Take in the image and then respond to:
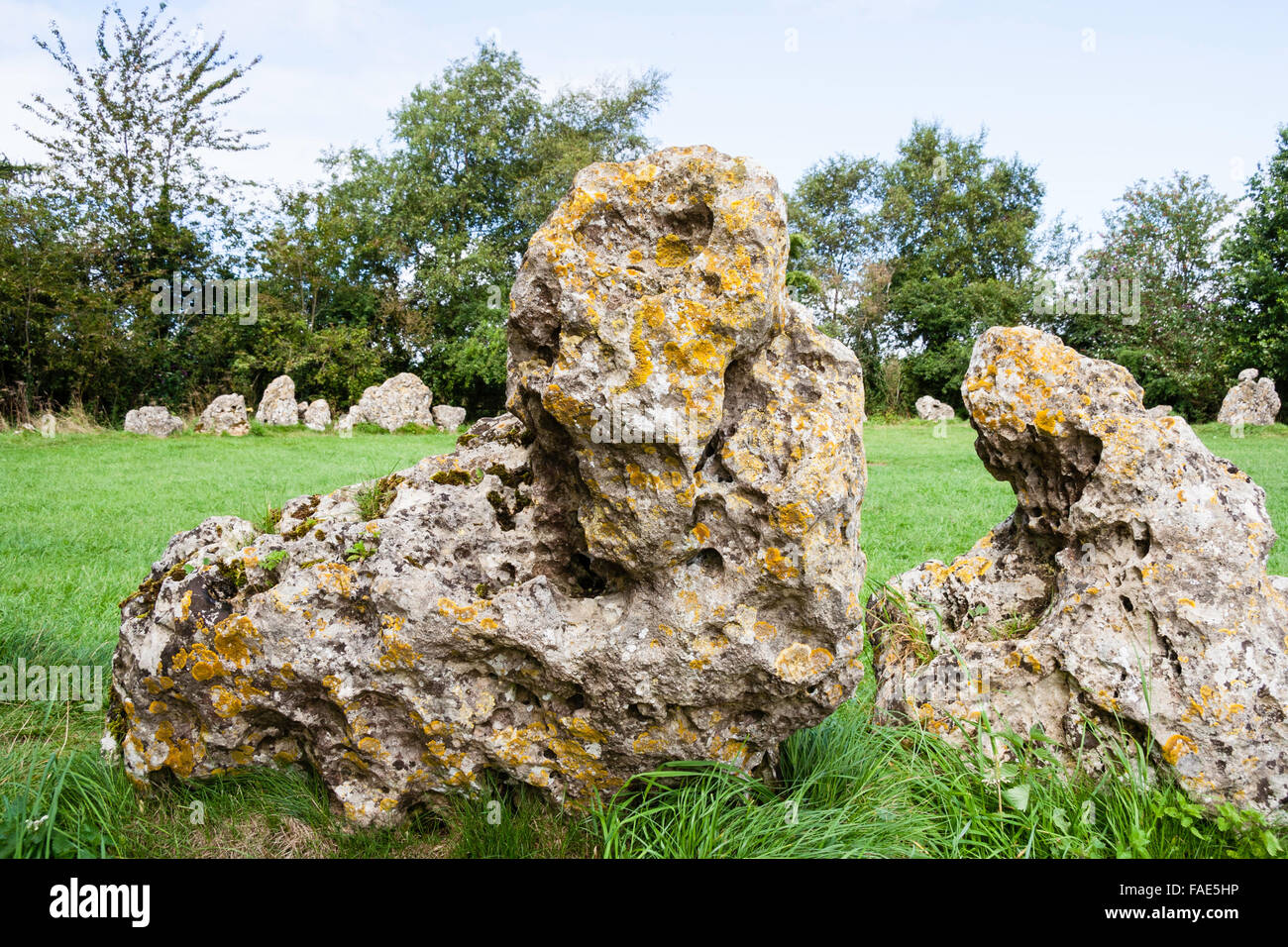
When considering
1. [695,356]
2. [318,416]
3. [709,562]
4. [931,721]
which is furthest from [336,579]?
[318,416]

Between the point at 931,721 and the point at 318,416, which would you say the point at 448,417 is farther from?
the point at 931,721

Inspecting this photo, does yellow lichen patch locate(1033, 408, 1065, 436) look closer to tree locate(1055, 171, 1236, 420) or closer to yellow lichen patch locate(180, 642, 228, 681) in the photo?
yellow lichen patch locate(180, 642, 228, 681)

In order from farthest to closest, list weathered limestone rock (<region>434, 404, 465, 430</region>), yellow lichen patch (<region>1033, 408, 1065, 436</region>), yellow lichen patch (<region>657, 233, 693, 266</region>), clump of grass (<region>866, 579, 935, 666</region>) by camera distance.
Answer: weathered limestone rock (<region>434, 404, 465, 430</region>), clump of grass (<region>866, 579, 935, 666</region>), yellow lichen patch (<region>1033, 408, 1065, 436</region>), yellow lichen patch (<region>657, 233, 693, 266</region>)

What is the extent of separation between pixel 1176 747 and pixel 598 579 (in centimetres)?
234

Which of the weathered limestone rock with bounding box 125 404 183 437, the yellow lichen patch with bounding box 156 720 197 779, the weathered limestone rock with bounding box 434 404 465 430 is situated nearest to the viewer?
the yellow lichen patch with bounding box 156 720 197 779

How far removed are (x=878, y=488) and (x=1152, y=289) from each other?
22962mm

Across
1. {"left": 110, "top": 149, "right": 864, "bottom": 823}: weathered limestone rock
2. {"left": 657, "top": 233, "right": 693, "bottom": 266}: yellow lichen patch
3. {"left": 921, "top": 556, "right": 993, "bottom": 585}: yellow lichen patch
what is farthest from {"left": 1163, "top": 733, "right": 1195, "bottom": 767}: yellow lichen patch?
{"left": 657, "top": 233, "right": 693, "bottom": 266}: yellow lichen patch

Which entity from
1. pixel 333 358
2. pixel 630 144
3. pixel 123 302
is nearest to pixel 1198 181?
pixel 630 144

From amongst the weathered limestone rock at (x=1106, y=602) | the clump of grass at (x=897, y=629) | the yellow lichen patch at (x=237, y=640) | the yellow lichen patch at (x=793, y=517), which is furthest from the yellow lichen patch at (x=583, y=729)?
the clump of grass at (x=897, y=629)

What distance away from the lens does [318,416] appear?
21172 mm

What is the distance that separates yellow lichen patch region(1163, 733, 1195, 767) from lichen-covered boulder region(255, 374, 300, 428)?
2084 cm

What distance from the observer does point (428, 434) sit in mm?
21375

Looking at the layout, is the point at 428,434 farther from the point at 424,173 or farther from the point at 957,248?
the point at 957,248

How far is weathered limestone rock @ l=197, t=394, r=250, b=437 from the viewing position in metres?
18.5
